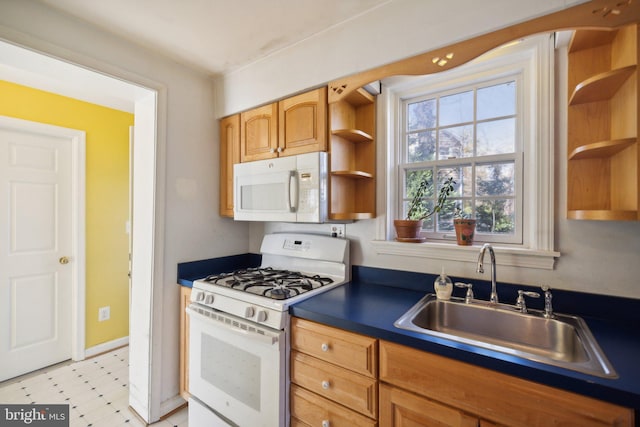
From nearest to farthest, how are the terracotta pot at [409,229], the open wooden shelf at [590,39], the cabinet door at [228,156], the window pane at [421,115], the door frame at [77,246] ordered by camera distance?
the open wooden shelf at [590,39] → the terracotta pot at [409,229] → the window pane at [421,115] → the cabinet door at [228,156] → the door frame at [77,246]

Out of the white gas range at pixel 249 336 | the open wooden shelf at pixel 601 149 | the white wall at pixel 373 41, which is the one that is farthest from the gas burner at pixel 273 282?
the open wooden shelf at pixel 601 149

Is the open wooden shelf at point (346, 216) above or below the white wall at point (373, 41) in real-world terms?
below

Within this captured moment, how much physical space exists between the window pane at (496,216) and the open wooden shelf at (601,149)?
0.40 meters

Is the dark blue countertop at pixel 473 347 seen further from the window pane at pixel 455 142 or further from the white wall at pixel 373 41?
the white wall at pixel 373 41

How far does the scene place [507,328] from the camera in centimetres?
133

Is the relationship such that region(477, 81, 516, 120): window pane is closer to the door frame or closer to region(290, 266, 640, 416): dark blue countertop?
region(290, 266, 640, 416): dark blue countertop

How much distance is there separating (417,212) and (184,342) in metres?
1.82

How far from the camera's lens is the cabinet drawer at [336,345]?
1167mm

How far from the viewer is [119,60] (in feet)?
5.71

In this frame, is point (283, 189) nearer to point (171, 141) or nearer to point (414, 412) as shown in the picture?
point (171, 141)

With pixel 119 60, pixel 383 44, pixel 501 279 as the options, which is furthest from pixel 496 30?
pixel 119 60

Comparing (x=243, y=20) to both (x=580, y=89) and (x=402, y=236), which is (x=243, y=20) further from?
(x=580, y=89)

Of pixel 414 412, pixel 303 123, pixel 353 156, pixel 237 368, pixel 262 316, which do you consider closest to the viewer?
pixel 414 412

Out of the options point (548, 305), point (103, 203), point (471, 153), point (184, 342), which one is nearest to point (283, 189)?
point (471, 153)
